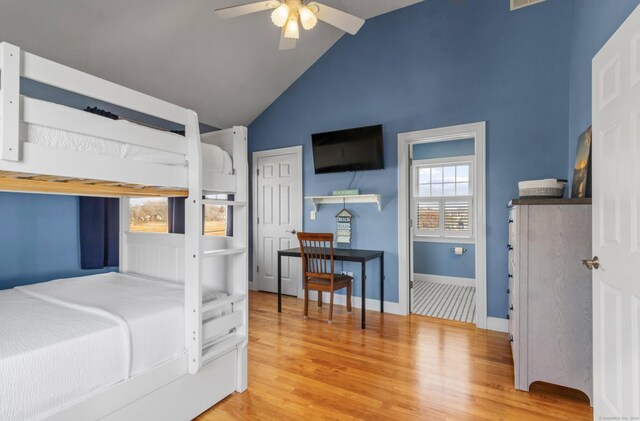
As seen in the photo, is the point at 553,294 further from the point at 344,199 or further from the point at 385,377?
the point at 344,199

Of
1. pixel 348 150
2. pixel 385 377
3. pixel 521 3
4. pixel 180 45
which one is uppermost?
pixel 521 3

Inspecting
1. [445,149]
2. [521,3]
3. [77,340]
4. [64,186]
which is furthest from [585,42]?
[77,340]

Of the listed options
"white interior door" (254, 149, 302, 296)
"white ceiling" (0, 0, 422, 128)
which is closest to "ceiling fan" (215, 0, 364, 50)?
"white ceiling" (0, 0, 422, 128)

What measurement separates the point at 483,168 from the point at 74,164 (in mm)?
3202

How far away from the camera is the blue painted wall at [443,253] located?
4848 millimetres

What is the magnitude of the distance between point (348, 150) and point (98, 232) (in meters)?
2.78

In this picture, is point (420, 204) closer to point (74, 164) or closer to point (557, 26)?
point (557, 26)

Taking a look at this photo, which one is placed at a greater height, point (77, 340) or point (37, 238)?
point (37, 238)

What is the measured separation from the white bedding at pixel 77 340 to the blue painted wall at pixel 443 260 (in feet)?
13.4

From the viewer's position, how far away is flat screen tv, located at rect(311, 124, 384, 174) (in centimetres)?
361

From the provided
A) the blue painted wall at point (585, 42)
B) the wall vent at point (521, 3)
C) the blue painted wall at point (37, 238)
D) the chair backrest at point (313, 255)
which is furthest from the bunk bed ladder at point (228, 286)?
the wall vent at point (521, 3)

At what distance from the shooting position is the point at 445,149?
16.4 ft

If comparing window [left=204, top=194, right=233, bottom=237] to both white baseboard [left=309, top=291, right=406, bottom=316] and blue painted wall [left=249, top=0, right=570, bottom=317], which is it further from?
white baseboard [left=309, top=291, right=406, bottom=316]

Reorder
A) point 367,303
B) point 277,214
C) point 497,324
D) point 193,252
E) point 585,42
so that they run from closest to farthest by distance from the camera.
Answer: point 193,252, point 585,42, point 497,324, point 367,303, point 277,214
